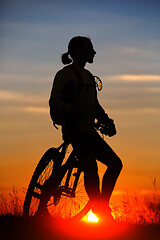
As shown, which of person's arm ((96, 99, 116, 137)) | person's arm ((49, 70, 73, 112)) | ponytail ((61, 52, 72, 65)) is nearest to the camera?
person's arm ((49, 70, 73, 112))

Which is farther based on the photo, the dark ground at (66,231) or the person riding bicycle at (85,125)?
the person riding bicycle at (85,125)

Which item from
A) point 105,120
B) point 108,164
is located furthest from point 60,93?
point 108,164

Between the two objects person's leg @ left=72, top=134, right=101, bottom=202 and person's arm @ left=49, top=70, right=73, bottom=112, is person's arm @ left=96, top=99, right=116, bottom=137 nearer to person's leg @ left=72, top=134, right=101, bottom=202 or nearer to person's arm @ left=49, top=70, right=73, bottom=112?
person's leg @ left=72, top=134, right=101, bottom=202

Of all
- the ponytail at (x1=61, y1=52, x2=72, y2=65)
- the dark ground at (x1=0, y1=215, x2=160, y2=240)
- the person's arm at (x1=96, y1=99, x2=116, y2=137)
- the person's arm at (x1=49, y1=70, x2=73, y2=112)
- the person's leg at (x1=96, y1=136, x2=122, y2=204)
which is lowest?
the dark ground at (x1=0, y1=215, x2=160, y2=240)

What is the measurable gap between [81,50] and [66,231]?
2.77 meters

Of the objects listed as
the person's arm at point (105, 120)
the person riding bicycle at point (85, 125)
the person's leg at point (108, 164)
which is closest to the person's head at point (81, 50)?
the person riding bicycle at point (85, 125)

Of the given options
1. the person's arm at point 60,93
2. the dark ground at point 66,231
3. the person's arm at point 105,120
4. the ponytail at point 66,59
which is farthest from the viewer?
the person's arm at point 105,120

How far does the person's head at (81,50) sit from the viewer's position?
362 inches

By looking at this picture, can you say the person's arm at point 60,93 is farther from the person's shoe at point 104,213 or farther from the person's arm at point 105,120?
the person's shoe at point 104,213

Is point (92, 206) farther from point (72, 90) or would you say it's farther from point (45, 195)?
point (72, 90)

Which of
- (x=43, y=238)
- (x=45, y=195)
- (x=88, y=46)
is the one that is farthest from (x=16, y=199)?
(x=88, y=46)

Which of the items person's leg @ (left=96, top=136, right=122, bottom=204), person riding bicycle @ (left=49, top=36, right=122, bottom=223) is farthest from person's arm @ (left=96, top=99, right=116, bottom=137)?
person's leg @ (left=96, top=136, right=122, bottom=204)

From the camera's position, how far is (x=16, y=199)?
34.8 ft

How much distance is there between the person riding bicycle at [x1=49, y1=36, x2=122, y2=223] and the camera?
8938mm
